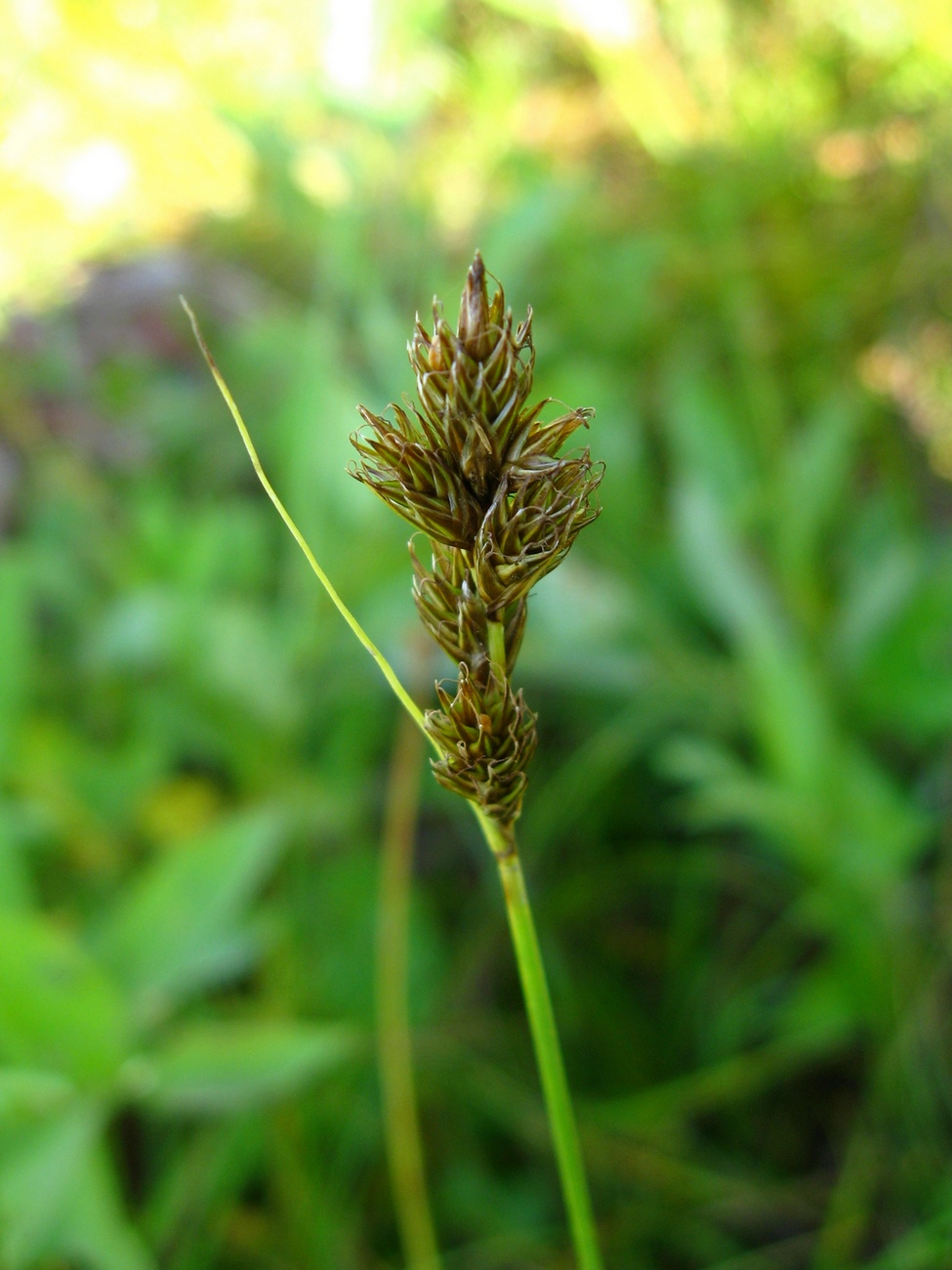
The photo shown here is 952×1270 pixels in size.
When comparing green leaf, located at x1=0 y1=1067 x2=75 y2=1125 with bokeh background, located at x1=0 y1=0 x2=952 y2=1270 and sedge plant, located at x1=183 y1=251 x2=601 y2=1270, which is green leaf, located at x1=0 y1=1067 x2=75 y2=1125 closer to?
bokeh background, located at x1=0 y1=0 x2=952 y2=1270

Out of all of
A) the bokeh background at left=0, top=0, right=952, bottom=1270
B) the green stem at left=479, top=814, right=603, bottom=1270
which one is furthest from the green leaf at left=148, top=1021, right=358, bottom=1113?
the green stem at left=479, top=814, right=603, bottom=1270

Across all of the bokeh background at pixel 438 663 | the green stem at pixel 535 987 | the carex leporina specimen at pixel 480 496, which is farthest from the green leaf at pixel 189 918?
the carex leporina specimen at pixel 480 496

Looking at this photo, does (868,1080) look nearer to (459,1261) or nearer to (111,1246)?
(459,1261)

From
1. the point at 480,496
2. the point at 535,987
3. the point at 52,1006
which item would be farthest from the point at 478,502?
the point at 52,1006

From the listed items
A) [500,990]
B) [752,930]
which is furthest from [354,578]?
[752,930]

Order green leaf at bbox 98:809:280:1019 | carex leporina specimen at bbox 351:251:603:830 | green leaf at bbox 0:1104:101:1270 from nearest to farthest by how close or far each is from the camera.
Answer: carex leporina specimen at bbox 351:251:603:830 < green leaf at bbox 0:1104:101:1270 < green leaf at bbox 98:809:280:1019

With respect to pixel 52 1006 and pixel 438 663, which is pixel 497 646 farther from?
pixel 438 663
